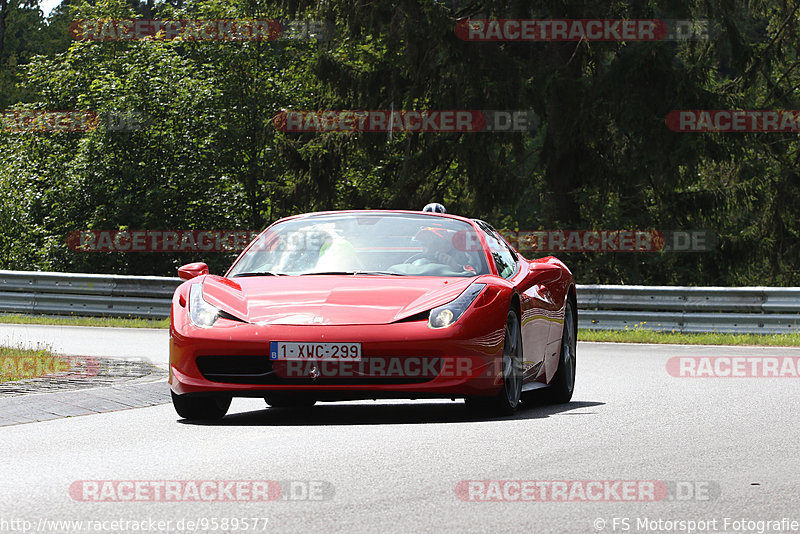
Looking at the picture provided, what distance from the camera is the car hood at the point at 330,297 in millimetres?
8859

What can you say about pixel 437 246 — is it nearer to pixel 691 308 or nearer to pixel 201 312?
pixel 201 312

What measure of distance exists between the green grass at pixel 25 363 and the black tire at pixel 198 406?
276cm

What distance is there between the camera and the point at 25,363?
532 inches

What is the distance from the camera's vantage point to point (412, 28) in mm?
30641

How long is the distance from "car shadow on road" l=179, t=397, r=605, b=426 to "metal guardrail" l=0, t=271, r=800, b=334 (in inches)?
428

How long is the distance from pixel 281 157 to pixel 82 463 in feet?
87.2

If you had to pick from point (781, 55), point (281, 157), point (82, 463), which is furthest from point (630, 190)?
point (82, 463)

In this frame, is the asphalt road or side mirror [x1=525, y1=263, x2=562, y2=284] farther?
side mirror [x1=525, y1=263, x2=562, y2=284]

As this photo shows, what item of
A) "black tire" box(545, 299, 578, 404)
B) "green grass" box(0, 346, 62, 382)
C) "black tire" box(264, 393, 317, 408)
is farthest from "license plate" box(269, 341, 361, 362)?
"green grass" box(0, 346, 62, 382)

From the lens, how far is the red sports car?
879cm

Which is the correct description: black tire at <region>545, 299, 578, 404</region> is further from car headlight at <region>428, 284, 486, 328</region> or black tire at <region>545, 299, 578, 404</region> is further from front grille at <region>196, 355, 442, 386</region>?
front grille at <region>196, 355, 442, 386</region>

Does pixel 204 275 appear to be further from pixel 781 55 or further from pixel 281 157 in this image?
pixel 781 55

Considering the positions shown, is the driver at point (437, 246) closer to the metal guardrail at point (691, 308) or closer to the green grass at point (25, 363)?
the green grass at point (25, 363)

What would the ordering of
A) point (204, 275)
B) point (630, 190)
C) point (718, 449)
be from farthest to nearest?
point (630, 190) → point (204, 275) → point (718, 449)
